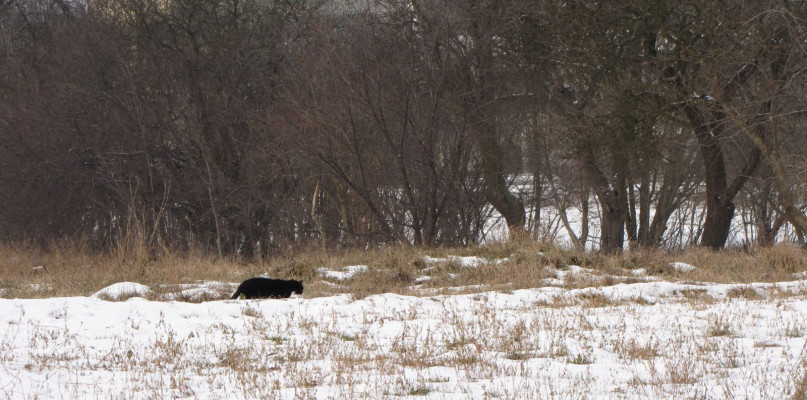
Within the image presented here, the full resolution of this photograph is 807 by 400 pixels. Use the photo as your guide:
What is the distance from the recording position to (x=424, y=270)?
1173cm

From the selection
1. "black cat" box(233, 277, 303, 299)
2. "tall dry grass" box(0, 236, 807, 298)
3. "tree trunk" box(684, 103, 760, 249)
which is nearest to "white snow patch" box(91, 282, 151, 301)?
"tall dry grass" box(0, 236, 807, 298)

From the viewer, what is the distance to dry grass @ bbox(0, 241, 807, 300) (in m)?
10.2

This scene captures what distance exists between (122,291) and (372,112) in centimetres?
865

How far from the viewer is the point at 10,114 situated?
2247 cm

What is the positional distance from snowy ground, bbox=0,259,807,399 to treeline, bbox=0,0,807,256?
5.61 meters

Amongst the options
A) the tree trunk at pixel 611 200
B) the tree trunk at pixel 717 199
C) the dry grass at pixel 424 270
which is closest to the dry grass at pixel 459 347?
the dry grass at pixel 424 270

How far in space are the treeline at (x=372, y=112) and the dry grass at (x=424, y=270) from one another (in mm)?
1434

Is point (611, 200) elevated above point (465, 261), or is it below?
above

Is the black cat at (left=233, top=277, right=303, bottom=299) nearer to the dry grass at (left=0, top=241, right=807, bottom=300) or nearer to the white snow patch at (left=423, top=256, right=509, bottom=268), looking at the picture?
the dry grass at (left=0, top=241, right=807, bottom=300)

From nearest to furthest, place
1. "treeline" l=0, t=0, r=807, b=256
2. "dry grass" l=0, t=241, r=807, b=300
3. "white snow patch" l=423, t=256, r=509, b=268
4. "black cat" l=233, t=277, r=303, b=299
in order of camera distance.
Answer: "black cat" l=233, t=277, r=303, b=299 → "dry grass" l=0, t=241, r=807, b=300 → "white snow patch" l=423, t=256, r=509, b=268 → "treeline" l=0, t=0, r=807, b=256

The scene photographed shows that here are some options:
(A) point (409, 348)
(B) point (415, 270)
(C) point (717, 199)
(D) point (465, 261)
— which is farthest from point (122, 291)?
(C) point (717, 199)

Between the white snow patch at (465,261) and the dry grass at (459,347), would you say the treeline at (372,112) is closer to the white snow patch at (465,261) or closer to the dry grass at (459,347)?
the white snow patch at (465,261)

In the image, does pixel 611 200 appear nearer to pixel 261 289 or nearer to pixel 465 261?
pixel 465 261

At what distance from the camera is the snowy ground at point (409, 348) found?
4.88 metres
